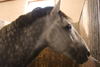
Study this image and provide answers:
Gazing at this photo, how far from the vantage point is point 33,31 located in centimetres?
59

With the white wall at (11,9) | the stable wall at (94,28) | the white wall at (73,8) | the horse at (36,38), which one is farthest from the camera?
the white wall at (11,9)

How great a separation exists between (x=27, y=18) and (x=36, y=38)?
0.59 ft

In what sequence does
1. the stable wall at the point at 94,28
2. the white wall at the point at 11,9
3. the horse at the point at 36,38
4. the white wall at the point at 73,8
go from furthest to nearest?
1. the white wall at the point at 11,9
2. the white wall at the point at 73,8
3. the stable wall at the point at 94,28
4. the horse at the point at 36,38

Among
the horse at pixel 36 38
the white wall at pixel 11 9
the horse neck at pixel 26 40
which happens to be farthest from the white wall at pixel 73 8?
the horse neck at pixel 26 40

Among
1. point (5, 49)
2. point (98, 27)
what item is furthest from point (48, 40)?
point (98, 27)

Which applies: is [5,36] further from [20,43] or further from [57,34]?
[57,34]

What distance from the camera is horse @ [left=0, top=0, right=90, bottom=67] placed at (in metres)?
0.53

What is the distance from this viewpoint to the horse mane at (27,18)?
571 mm

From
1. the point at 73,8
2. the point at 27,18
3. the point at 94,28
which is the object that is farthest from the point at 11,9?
the point at 94,28

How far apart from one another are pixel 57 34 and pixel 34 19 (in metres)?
0.23

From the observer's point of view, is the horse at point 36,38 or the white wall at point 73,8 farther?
the white wall at point 73,8

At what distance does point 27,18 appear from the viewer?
60cm

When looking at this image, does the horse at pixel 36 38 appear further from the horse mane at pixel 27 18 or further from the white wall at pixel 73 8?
the white wall at pixel 73 8

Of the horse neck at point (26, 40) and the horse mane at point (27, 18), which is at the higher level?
the horse mane at point (27, 18)
